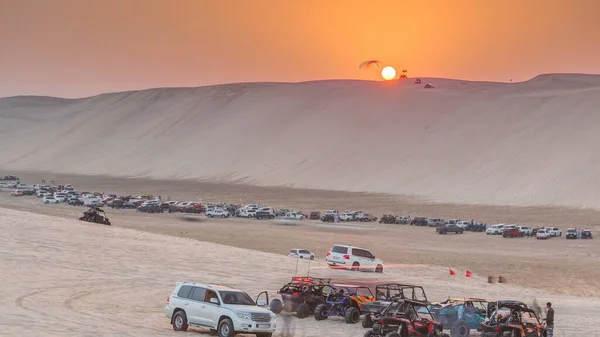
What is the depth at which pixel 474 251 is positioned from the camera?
186 feet

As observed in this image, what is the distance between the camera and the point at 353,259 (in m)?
42.1

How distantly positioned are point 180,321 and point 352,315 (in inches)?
201

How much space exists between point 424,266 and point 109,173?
458 feet

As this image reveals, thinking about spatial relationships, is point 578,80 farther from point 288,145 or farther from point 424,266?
point 424,266

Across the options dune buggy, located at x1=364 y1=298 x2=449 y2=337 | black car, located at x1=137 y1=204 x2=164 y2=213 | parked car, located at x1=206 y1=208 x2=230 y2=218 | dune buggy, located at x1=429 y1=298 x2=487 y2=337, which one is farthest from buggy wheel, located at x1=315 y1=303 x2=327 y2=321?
black car, located at x1=137 y1=204 x2=164 y2=213

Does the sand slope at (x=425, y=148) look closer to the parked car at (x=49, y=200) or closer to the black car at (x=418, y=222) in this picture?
the black car at (x=418, y=222)

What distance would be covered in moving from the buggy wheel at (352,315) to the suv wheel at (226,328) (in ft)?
15.0

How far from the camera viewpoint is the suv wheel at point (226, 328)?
23.8 meters

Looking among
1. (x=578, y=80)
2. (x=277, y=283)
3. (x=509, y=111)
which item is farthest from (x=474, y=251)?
(x=578, y=80)

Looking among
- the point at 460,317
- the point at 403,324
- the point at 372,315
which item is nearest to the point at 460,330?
the point at 460,317

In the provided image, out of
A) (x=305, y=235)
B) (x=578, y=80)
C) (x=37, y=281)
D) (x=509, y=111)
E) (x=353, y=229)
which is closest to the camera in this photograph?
(x=37, y=281)

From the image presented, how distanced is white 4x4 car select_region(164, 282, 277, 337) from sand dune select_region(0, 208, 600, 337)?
1.54ft

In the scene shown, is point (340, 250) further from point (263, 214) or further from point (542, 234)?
point (263, 214)

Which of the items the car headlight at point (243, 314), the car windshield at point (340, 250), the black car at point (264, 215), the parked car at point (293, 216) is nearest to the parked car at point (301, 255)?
the car windshield at point (340, 250)
